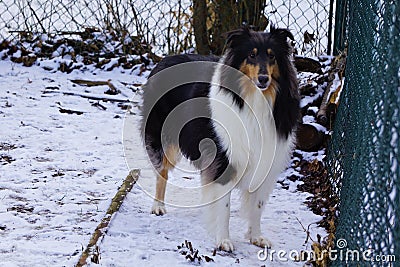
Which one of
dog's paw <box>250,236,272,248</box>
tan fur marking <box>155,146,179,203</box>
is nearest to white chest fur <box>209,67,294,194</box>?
dog's paw <box>250,236,272,248</box>

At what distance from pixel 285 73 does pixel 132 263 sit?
1.28 m

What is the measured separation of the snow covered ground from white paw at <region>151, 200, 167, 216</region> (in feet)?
0.12

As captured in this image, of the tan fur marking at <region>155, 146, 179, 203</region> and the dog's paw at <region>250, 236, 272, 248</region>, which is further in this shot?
the tan fur marking at <region>155, 146, 179, 203</region>

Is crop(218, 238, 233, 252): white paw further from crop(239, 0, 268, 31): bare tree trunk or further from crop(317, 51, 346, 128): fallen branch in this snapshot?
crop(239, 0, 268, 31): bare tree trunk

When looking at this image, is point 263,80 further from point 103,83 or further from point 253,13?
point 103,83

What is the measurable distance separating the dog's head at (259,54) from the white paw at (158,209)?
1115 millimetres

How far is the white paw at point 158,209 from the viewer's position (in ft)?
13.5

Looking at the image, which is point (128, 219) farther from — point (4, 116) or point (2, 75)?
point (2, 75)

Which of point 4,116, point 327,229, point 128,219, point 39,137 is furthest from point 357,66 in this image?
point 4,116

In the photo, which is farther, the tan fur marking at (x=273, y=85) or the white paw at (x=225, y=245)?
the white paw at (x=225, y=245)

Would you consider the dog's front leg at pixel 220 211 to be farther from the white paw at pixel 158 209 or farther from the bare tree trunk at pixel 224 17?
the bare tree trunk at pixel 224 17

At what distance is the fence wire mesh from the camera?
2072mm

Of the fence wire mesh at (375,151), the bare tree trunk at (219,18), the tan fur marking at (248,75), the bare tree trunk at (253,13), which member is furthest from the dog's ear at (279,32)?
the bare tree trunk at (253,13)

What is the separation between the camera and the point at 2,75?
23.6 ft
